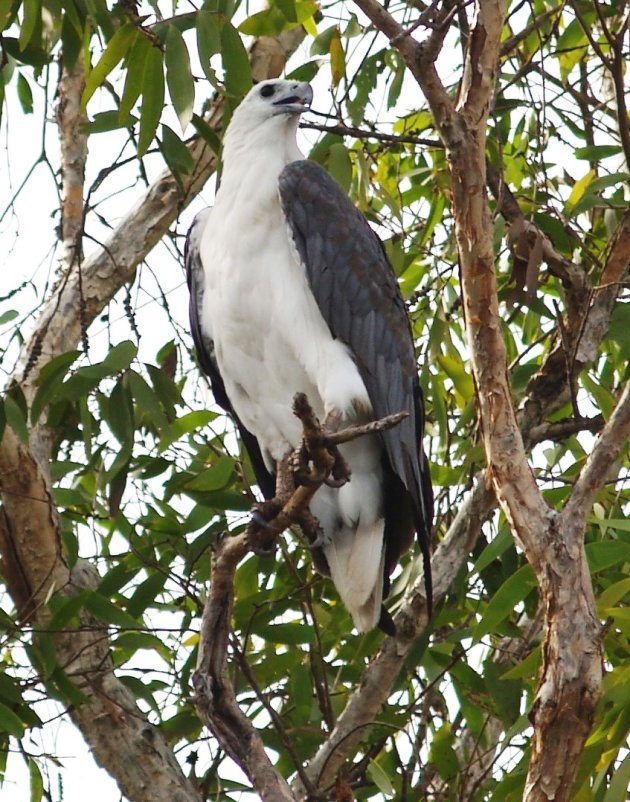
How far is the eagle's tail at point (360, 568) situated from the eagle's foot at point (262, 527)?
19.7 inches

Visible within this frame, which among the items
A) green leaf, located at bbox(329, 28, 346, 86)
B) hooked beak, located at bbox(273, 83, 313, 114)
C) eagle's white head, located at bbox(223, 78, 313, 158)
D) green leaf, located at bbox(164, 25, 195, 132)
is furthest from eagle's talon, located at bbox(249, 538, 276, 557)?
green leaf, located at bbox(329, 28, 346, 86)

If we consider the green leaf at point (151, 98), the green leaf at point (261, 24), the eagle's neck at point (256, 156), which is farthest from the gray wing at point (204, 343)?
the green leaf at point (151, 98)

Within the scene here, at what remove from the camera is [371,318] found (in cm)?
385

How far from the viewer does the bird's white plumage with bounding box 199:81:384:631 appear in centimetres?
370

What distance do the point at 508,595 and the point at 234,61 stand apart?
1542mm

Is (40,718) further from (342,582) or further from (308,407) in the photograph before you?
(308,407)

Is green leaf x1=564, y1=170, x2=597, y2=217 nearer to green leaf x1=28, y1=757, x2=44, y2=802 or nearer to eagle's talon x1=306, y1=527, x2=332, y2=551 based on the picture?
eagle's talon x1=306, y1=527, x2=332, y2=551

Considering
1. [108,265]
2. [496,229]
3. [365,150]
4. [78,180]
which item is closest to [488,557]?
[496,229]

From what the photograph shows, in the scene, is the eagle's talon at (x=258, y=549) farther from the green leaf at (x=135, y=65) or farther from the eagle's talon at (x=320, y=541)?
the green leaf at (x=135, y=65)

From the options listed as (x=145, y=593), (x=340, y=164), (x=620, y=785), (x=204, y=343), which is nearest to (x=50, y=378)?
(x=204, y=343)

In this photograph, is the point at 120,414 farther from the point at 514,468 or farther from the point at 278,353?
the point at 514,468

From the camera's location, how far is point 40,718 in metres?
3.79

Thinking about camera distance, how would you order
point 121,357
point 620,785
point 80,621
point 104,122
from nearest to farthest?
point 620,785, point 104,122, point 121,357, point 80,621

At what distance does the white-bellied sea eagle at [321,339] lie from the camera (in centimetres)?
371
